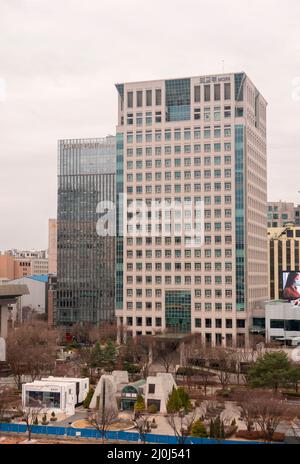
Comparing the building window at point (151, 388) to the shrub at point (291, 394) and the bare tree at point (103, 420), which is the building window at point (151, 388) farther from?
the shrub at point (291, 394)

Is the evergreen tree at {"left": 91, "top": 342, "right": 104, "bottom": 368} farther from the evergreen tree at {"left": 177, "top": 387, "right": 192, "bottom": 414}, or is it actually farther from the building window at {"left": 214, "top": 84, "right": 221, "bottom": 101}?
the building window at {"left": 214, "top": 84, "right": 221, "bottom": 101}

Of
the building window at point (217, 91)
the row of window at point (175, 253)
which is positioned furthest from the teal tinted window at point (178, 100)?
the row of window at point (175, 253)

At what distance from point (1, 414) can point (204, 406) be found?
15.3 ft

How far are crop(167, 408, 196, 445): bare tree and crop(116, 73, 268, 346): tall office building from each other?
12764 mm

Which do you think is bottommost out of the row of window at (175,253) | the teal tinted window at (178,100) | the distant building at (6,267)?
the distant building at (6,267)

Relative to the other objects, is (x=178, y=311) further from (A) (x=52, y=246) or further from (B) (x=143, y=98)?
(A) (x=52, y=246)

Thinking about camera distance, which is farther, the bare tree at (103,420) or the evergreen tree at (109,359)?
the evergreen tree at (109,359)

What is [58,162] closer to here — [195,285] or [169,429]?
[195,285]

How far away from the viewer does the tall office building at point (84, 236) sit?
3231cm

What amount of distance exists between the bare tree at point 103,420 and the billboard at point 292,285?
12.4 m

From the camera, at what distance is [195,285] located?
86.6 feet

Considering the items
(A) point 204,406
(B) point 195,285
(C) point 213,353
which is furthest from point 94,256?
(A) point 204,406
